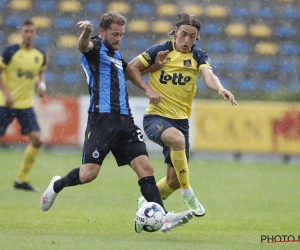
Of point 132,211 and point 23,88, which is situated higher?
point 23,88

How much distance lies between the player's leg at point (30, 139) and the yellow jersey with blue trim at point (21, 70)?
168 millimetres

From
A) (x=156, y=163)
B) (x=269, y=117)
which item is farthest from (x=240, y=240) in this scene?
(x=269, y=117)

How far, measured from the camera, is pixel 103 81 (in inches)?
278

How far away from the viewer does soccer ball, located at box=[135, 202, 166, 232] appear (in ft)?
21.5

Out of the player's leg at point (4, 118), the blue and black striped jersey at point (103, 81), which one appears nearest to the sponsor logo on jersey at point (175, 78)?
the blue and black striped jersey at point (103, 81)

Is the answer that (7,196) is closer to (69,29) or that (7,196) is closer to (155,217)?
(155,217)

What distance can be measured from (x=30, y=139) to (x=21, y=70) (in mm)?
1190

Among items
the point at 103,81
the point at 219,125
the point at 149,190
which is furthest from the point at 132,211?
the point at 219,125

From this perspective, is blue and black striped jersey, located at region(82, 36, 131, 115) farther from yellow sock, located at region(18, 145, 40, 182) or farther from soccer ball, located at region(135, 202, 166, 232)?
yellow sock, located at region(18, 145, 40, 182)

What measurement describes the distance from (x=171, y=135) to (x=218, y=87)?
0.70 meters

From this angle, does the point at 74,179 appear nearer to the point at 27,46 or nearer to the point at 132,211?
the point at 132,211

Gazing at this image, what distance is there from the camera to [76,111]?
1845 centimetres

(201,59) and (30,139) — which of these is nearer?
(201,59)

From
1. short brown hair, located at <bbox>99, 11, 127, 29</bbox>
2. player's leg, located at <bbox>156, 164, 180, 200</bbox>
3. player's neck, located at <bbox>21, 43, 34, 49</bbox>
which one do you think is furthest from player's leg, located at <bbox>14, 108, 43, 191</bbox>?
short brown hair, located at <bbox>99, 11, 127, 29</bbox>
